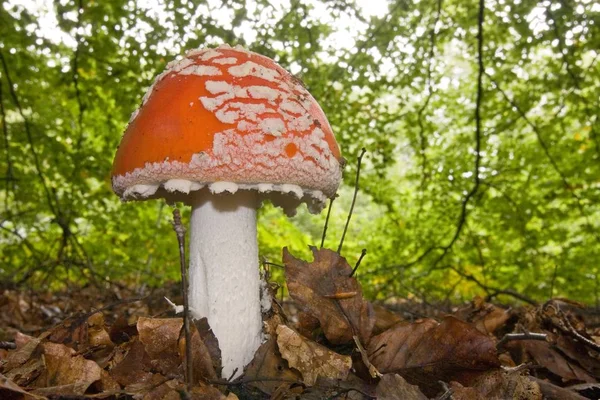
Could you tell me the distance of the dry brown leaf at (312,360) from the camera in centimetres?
A: 177

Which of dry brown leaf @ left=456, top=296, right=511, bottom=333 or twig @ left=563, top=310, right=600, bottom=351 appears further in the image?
dry brown leaf @ left=456, top=296, right=511, bottom=333

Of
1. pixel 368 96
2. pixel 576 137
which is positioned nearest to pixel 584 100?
pixel 576 137

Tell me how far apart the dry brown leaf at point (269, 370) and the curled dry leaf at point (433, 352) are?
0.34 m

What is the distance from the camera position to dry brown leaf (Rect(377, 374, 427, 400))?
1.58 m

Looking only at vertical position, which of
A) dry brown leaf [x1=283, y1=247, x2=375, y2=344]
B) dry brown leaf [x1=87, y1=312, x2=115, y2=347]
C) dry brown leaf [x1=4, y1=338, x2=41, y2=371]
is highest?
dry brown leaf [x1=283, y1=247, x2=375, y2=344]

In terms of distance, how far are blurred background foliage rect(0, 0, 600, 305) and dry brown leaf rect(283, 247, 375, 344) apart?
7.42 ft

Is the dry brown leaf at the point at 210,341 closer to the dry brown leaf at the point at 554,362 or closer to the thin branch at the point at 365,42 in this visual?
the dry brown leaf at the point at 554,362

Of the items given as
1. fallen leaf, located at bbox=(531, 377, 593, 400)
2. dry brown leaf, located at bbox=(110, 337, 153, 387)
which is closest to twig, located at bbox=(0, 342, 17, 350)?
dry brown leaf, located at bbox=(110, 337, 153, 387)

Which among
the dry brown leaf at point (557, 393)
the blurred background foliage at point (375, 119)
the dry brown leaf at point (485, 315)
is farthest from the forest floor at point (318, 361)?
the blurred background foliage at point (375, 119)

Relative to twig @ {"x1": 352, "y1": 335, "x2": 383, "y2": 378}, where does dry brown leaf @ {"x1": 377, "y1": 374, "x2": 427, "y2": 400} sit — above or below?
below

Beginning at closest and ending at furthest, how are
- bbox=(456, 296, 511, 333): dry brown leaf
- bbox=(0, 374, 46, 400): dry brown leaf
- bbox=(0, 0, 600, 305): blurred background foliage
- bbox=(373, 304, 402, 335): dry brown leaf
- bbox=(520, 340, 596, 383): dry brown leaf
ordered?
bbox=(0, 374, 46, 400): dry brown leaf
bbox=(520, 340, 596, 383): dry brown leaf
bbox=(373, 304, 402, 335): dry brown leaf
bbox=(456, 296, 511, 333): dry brown leaf
bbox=(0, 0, 600, 305): blurred background foliage

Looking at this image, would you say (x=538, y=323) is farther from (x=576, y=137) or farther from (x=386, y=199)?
(x=576, y=137)

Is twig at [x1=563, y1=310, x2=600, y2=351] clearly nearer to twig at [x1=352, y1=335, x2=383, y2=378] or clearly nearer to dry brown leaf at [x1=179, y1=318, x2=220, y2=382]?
twig at [x1=352, y1=335, x2=383, y2=378]

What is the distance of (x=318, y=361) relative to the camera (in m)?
1.80
